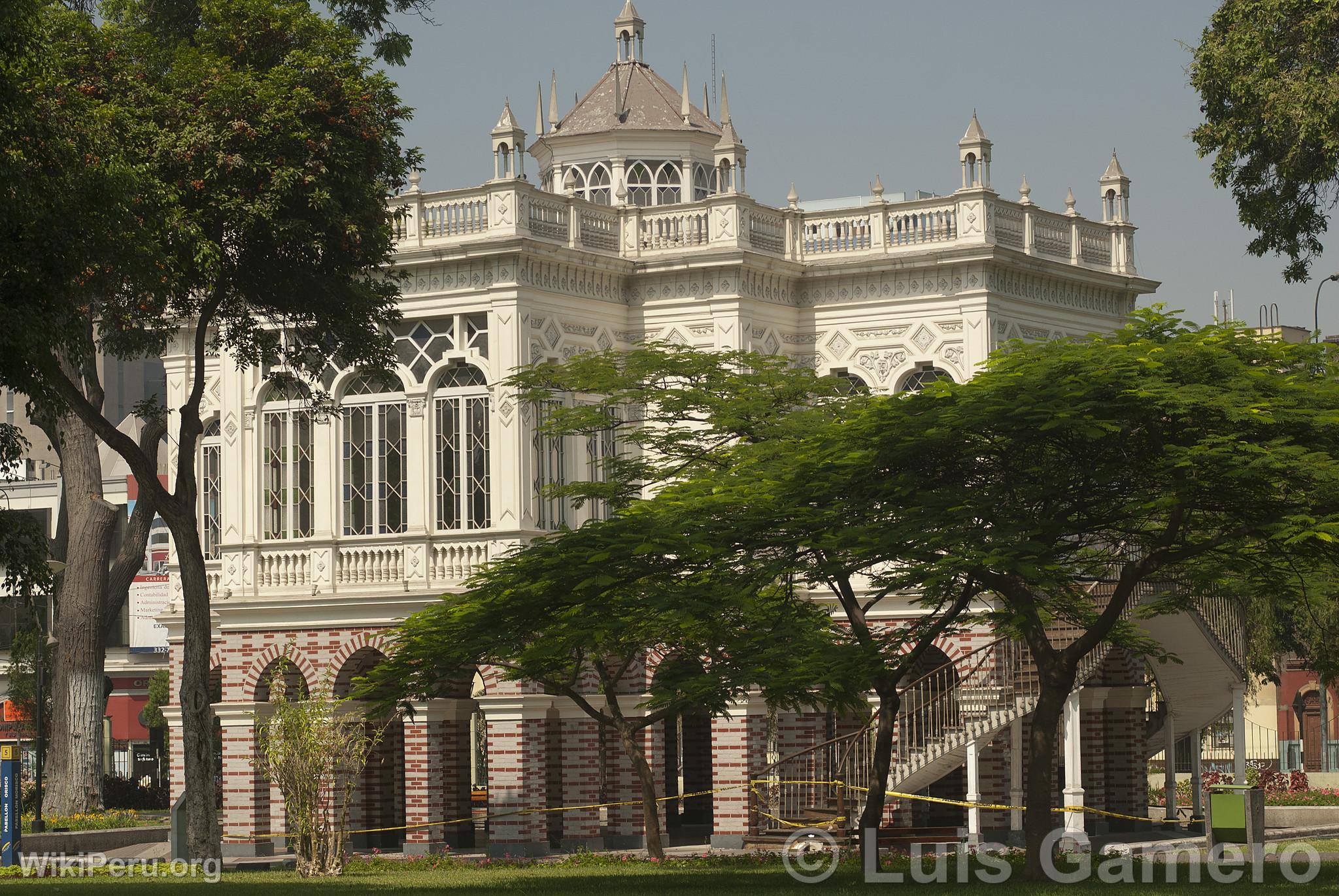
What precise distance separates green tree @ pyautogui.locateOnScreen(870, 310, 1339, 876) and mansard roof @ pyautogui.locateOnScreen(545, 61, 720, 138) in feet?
63.9

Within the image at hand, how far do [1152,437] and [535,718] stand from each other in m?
16.2

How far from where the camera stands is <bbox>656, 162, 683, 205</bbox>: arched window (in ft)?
139

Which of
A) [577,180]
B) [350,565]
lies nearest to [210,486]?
[350,565]

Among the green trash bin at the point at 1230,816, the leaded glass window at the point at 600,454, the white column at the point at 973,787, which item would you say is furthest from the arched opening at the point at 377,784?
the green trash bin at the point at 1230,816

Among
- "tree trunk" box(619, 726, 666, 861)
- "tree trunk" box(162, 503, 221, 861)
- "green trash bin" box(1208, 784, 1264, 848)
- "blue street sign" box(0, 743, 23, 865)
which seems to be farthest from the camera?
"tree trunk" box(619, 726, 666, 861)

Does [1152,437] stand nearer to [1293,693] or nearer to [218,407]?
[218,407]

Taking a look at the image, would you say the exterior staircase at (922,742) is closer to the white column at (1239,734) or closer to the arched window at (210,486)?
the white column at (1239,734)

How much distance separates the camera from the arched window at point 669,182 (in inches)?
1670

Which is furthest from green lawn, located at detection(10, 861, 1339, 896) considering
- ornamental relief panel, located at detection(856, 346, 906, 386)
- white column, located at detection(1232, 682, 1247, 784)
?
white column, located at detection(1232, 682, 1247, 784)

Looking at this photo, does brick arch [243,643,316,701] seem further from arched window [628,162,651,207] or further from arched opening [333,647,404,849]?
arched window [628,162,651,207]

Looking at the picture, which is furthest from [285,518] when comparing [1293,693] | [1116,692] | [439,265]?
[1293,693]

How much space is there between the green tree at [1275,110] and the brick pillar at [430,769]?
637 inches

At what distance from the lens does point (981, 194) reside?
37594 millimetres

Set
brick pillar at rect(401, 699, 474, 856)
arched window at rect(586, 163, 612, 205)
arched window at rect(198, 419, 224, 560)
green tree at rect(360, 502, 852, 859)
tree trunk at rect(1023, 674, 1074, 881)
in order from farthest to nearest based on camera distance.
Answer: arched window at rect(586, 163, 612, 205)
arched window at rect(198, 419, 224, 560)
brick pillar at rect(401, 699, 474, 856)
green tree at rect(360, 502, 852, 859)
tree trunk at rect(1023, 674, 1074, 881)
